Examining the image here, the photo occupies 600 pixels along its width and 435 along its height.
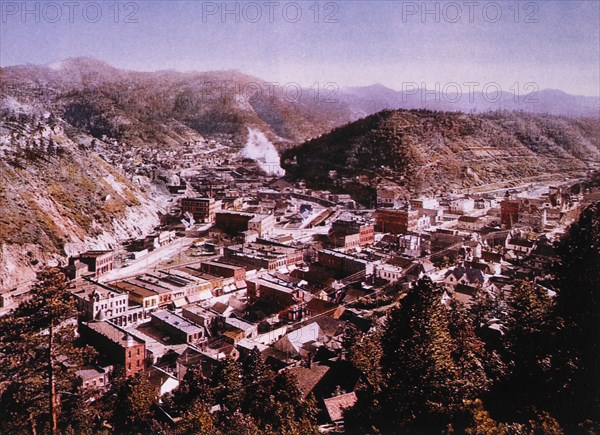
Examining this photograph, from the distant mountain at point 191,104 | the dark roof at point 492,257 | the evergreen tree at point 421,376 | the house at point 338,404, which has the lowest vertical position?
the dark roof at point 492,257

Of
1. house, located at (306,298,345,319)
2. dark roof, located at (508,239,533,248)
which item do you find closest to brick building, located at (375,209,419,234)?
dark roof, located at (508,239,533,248)

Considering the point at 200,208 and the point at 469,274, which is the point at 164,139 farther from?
the point at 469,274

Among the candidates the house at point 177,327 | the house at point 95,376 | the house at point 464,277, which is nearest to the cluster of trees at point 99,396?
the house at point 95,376

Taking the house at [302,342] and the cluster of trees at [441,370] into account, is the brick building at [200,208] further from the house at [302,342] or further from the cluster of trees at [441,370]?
the cluster of trees at [441,370]

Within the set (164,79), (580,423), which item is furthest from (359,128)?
(580,423)

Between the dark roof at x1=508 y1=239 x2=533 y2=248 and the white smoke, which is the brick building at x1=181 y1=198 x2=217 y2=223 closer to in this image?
the white smoke

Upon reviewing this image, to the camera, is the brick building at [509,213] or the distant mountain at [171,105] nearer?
the brick building at [509,213]
